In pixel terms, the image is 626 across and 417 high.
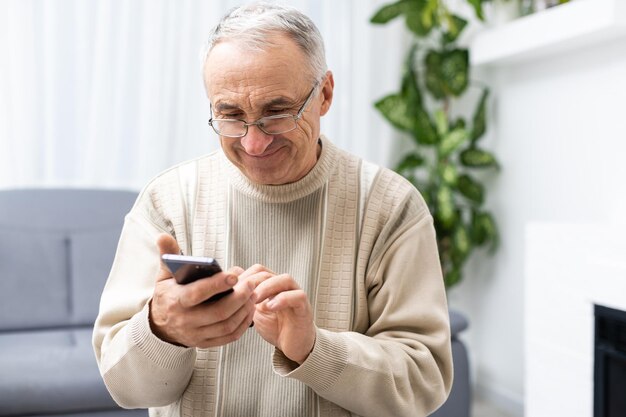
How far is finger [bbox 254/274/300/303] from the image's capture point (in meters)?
1.08

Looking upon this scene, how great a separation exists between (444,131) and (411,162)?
21 cm

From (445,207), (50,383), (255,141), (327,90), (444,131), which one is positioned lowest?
(50,383)

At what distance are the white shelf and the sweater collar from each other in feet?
4.99

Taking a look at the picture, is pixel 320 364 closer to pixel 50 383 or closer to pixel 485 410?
pixel 50 383

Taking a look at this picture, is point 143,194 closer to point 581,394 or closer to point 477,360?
point 581,394

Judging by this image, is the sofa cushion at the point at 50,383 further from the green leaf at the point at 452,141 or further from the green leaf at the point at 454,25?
the green leaf at the point at 454,25

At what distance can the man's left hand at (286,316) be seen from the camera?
1077 mm

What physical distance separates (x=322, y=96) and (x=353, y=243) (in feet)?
0.88

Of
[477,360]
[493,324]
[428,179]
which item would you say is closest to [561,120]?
[428,179]

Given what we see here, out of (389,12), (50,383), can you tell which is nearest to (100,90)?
(389,12)

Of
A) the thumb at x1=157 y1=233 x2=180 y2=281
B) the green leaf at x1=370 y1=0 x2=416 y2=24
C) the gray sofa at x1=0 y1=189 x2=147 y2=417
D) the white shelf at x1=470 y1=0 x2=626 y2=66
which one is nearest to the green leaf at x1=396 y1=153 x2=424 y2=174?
the white shelf at x1=470 y1=0 x2=626 y2=66

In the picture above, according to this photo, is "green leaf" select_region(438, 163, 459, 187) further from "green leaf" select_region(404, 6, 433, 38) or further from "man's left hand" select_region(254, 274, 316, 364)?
"man's left hand" select_region(254, 274, 316, 364)

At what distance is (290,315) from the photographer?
3.61ft

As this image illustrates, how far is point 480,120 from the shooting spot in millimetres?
3404
